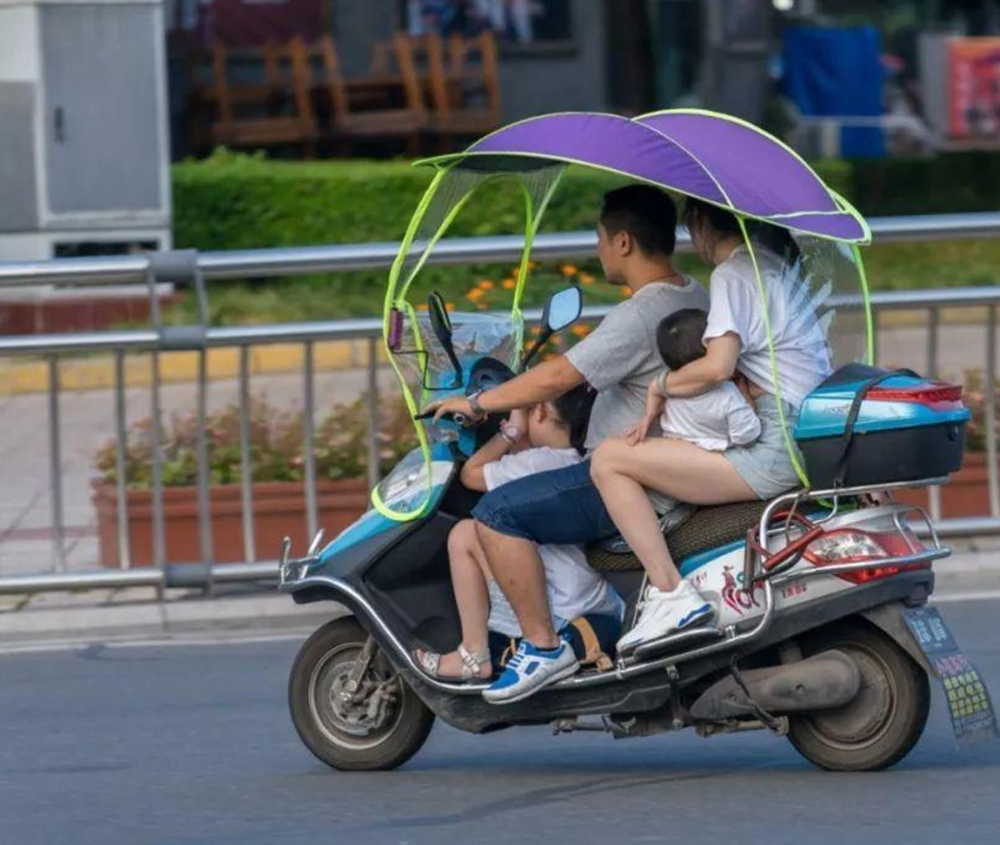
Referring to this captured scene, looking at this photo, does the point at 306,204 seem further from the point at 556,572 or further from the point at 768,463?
the point at 768,463

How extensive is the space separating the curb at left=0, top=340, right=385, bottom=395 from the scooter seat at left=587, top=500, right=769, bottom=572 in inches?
132

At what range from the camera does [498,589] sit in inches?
254

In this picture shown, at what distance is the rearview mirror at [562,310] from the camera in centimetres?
614

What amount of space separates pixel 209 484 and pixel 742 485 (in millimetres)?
3835

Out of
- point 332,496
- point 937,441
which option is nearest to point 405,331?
point 937,441

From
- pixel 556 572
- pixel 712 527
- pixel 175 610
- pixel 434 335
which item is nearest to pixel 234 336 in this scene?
pixel 175 610

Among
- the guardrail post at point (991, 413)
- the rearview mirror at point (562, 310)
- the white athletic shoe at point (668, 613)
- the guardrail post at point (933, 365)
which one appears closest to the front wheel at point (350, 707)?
the white athletic shoe at point (668, 613)

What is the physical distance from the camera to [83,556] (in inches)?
382

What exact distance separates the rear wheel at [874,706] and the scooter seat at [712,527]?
366mm

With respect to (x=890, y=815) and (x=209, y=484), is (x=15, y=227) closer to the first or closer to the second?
(x=209, y=484)

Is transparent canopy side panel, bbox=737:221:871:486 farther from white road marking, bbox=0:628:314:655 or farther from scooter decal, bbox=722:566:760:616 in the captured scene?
white road marking, bbox=0:628:314:655

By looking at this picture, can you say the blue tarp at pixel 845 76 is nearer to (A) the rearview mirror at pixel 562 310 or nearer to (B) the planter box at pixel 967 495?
(B) the planter box at pixel 967 495

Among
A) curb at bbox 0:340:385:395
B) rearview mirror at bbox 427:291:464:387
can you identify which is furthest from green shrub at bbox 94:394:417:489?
rearview mirror at bbox 427:291:464:387

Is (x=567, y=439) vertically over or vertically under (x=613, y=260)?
under
